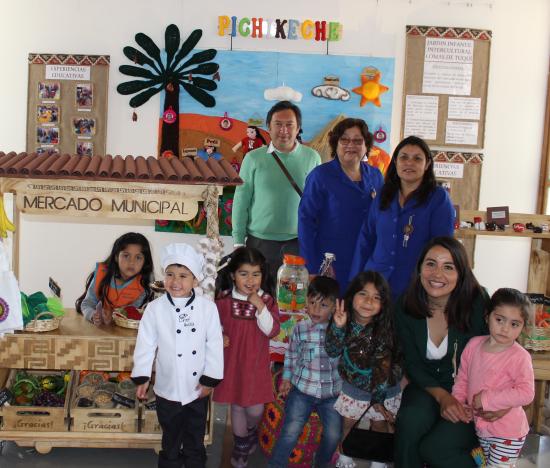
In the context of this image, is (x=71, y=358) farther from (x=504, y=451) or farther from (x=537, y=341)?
(x=537, y=341)

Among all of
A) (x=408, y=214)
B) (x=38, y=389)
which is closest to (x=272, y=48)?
(x=408, y=214)

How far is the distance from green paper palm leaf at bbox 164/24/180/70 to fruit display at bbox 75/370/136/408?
255 centimetres

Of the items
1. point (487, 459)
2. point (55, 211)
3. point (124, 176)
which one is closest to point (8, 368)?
point (55, 211)

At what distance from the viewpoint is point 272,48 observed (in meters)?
4.91

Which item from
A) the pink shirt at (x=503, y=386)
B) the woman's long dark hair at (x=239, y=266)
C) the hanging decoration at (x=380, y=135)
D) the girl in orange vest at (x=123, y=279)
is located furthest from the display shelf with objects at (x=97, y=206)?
the hanging decoration at (x=380, y=135)

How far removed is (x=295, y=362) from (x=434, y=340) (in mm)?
616

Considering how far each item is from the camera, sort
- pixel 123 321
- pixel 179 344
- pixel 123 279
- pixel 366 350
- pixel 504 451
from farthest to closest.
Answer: pixel 123 279 < pixel 123 321 < pixel 366 350 < pixel 179 344 < pixel 504 451

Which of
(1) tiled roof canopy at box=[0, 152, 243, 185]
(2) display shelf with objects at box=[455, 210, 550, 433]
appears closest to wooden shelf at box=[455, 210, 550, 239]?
(2) display shelf with objects at box=[455, 210, 550, 433]

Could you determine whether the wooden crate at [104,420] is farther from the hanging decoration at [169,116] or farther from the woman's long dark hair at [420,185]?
the hanging decoration at [169,116]

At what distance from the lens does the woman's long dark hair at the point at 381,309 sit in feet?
9.18

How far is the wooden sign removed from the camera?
285 centimetres

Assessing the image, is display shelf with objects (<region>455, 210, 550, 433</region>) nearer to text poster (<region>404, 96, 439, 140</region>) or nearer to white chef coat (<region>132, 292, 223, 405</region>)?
text poster (<region>404, 96, 439, 140</region>)

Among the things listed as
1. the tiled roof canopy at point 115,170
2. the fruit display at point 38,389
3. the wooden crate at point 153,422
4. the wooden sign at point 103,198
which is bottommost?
the wooden crate at point 153,422

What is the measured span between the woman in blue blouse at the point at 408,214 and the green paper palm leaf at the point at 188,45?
2.29m
